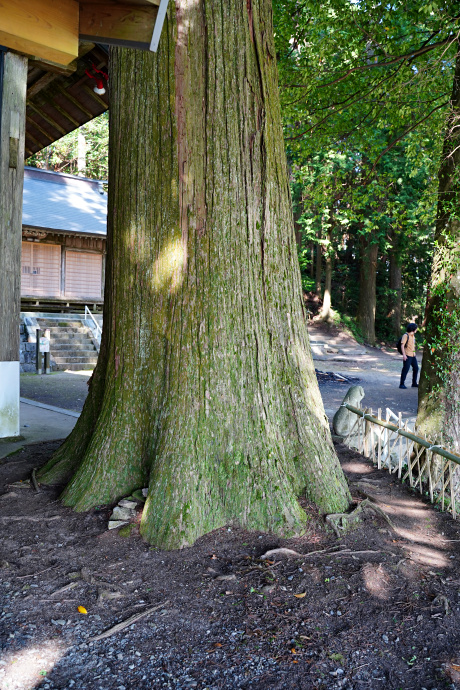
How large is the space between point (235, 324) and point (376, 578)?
1.82 meters

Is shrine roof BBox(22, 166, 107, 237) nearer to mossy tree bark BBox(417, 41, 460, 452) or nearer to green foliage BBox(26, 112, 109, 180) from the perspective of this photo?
green foliage BBox(26, 112, 109, 180)

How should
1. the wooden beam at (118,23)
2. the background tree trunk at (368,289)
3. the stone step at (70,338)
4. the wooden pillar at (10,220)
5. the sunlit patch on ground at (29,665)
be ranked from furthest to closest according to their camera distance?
1. the background tree trunk at (368,289)
2. the stone step at (70,338)
3. the wooden pillar at (10,220)
4. the wooden beam at (118,23)
5. the sunlit patch on ground at (29,665)

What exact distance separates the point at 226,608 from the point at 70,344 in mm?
14417

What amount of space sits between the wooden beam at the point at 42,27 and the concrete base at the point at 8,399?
3618 mm

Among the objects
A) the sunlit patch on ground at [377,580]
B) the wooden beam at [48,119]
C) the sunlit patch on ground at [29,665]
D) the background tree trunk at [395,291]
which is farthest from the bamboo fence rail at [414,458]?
the background tree trunk at [395,291]

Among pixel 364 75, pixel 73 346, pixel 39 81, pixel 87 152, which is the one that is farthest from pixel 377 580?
pixel 87 152

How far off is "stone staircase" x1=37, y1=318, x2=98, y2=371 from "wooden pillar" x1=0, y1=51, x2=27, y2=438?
9.32m

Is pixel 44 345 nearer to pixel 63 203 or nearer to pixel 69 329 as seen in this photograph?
pixel 69 329

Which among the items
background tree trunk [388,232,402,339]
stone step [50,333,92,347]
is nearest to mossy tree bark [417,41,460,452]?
stone step [50,333,92,347]

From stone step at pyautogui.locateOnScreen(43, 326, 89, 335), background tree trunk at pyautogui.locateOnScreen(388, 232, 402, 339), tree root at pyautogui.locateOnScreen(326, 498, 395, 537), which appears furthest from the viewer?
background tree trunk at pyautogui.locateOnScreen(388, 232, 402, 339)

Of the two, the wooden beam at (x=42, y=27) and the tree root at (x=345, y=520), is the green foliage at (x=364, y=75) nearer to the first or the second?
the tree root at (x=345, y=520)

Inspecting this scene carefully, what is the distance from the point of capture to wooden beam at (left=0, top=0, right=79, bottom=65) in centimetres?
306

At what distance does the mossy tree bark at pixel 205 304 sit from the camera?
11.0ft

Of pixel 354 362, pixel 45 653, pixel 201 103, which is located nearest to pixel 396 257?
pixel 354 362
